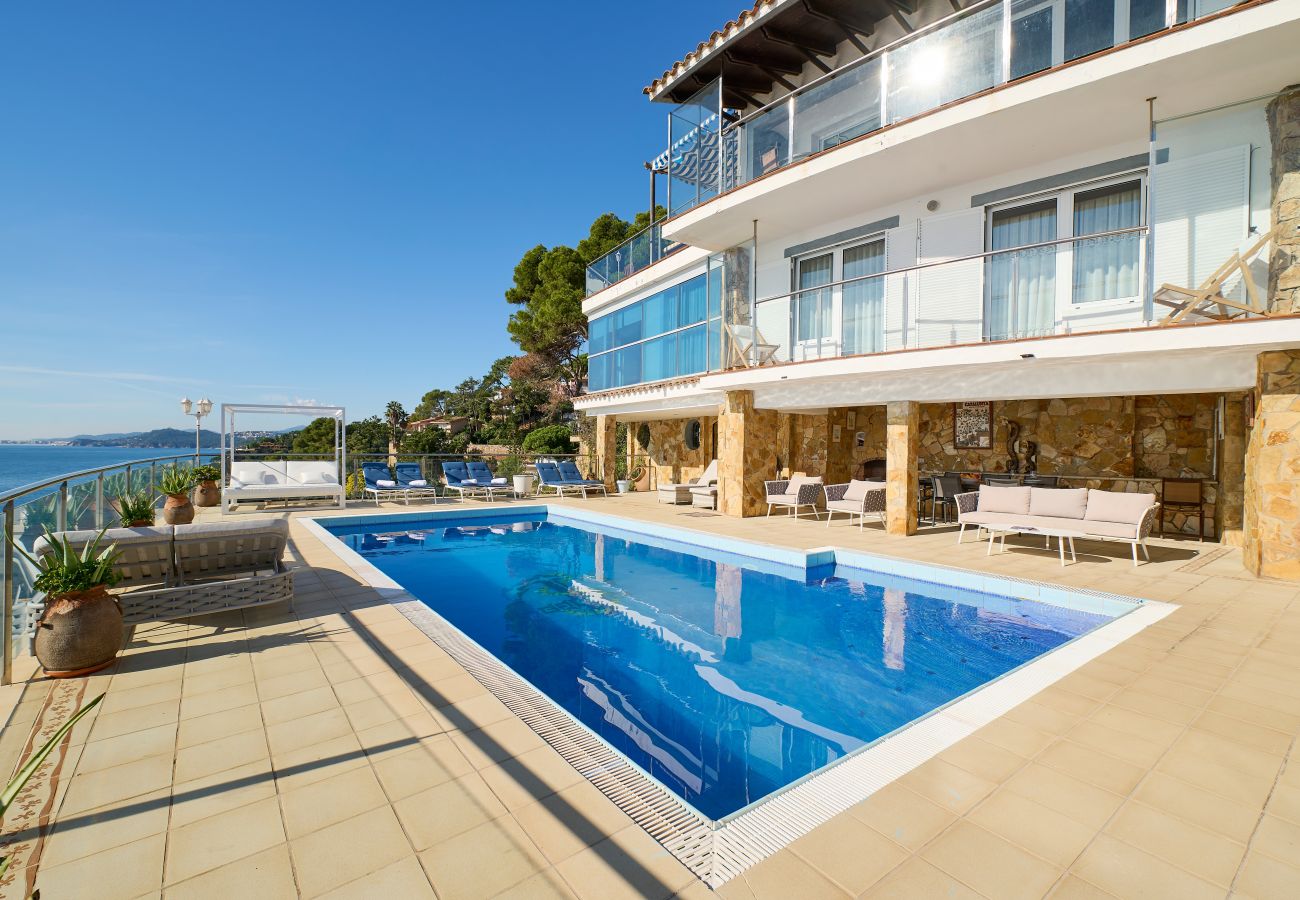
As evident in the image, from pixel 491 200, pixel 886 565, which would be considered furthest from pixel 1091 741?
pixel 491 200

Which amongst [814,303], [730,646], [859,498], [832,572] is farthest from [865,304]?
[730,646]

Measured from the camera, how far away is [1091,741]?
3146 millimetres

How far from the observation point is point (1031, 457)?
11.7m

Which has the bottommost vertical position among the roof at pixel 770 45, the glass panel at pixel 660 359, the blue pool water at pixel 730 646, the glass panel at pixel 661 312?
the blue pool water at pixel 730 646

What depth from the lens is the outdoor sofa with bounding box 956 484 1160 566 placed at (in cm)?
759

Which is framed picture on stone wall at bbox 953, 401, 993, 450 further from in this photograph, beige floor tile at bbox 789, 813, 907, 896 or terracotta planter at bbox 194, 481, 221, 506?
terracotta planter at bbox 194, 481, 221, 506

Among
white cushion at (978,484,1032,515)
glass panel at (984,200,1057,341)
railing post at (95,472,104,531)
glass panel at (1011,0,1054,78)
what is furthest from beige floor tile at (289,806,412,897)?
glass panel at (1011,0,1054,78)

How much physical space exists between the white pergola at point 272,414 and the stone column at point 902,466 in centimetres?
1183

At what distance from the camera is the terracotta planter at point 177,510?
9773 millimetres

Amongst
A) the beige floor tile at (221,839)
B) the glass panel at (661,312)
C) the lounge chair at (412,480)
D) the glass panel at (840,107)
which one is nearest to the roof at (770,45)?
the glass panel at (840,107)

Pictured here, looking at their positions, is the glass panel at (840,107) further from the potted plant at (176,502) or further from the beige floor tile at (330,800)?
the potted plant at (176,502)

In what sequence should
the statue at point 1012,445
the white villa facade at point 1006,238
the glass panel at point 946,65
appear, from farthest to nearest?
the statue at point 1012,445 < the glass panel at point 946,65 < the white villa facade at point 1006,238

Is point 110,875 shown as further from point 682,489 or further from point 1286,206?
point 682,489

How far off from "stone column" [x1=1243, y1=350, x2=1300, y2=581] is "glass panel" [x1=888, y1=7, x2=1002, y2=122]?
498cm
